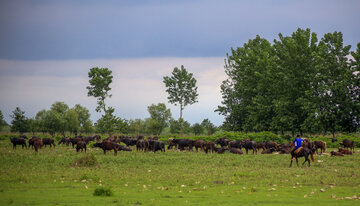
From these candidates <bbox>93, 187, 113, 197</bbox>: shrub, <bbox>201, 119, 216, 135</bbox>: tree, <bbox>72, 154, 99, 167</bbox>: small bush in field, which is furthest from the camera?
<bbox>201, 119, 216, 135</bbox>: tree

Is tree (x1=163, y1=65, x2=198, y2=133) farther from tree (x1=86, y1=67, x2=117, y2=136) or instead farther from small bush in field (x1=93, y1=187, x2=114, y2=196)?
small bush in field (x1=93, y1=187, x2=114, y2=196)

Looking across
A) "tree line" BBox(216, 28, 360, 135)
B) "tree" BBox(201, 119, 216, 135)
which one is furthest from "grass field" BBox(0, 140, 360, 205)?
"tree" BBox(201, 119, 216, 135)

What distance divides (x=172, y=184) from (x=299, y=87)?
5219cm

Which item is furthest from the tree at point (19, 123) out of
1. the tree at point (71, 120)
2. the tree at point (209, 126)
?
the tree at point (209, 126)

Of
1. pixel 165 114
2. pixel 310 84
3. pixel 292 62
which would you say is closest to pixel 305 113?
pixel 310 84

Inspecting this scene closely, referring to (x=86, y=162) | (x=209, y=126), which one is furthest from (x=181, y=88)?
(x=86, y=162)

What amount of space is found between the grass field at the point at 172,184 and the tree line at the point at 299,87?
3340cm

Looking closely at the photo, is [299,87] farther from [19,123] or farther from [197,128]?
[19,123]

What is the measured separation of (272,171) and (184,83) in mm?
72643

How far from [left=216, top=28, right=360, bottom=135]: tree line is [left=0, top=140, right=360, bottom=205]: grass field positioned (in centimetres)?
3340

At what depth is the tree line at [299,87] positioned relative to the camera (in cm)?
5862

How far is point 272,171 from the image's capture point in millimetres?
23531

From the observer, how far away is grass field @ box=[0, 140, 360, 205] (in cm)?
1448

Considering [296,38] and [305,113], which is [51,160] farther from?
[296,38]
